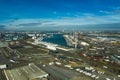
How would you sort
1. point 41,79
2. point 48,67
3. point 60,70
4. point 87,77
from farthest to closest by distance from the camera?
point 48,67 < point 60,70 < point 87,77 < point 41,79

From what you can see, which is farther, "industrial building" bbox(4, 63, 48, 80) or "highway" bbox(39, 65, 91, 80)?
"highway" bbox(39, 65, 91, 80)

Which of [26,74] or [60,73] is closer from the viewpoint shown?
[26,74]

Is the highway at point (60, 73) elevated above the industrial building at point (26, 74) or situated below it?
below

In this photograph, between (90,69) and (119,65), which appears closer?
(90,69)

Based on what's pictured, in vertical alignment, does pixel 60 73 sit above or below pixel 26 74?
below

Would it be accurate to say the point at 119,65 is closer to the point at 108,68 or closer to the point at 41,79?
the point at 108,68

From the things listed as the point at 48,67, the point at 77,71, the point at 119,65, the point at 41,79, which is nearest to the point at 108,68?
the point at 119,65

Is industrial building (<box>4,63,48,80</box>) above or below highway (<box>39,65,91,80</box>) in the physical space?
above

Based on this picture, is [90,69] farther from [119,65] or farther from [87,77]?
[119,65]

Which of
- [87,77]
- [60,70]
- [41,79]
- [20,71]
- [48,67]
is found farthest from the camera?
[48,67]

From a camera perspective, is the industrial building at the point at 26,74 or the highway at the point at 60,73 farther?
the highway at the point at 60,73
